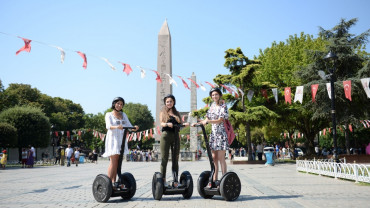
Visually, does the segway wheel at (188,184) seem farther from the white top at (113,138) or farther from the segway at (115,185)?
the white top at (113,138)

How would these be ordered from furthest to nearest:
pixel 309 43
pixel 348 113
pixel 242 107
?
pixel 309 43, pixel 242 107, pixel 348 113

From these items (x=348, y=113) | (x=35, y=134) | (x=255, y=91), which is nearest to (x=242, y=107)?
(x=255, y=91)

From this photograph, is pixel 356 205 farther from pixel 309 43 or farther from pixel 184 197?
pixel 309 43

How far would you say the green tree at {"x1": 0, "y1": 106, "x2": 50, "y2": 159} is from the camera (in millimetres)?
40875

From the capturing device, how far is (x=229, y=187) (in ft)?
21.5

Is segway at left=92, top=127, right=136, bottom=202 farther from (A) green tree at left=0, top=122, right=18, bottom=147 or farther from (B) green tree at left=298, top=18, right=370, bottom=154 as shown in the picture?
(A) green tree at left=0, top=122, right=18, bottom=147

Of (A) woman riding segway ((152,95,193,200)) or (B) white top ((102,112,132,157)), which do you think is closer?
(A) woman riding segway ((152,95,193,200))

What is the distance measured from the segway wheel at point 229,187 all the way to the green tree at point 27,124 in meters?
38.8

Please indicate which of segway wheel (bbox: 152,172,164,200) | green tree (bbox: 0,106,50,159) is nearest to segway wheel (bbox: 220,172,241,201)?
segway wheel (bbox: 152,172,164,200)

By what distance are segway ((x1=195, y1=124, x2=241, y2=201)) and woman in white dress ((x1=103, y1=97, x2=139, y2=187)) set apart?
5.15 feet

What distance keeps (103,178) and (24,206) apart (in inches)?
55.6

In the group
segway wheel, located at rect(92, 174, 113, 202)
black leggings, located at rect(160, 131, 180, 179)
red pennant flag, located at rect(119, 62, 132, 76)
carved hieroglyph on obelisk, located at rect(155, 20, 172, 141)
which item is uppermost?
carved hieroglyph on obelisk, located at rect(155, 20, 172, 141)

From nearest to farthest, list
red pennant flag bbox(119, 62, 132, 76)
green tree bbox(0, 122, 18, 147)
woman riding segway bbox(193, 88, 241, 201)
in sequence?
1. woman riding segway bbox(193, 88, 241, 201)
2. red pennant flag bbox(119, 62, 132, 76)
3. green tree bbox(0, 122, 18, 147)

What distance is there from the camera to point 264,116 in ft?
88.1
